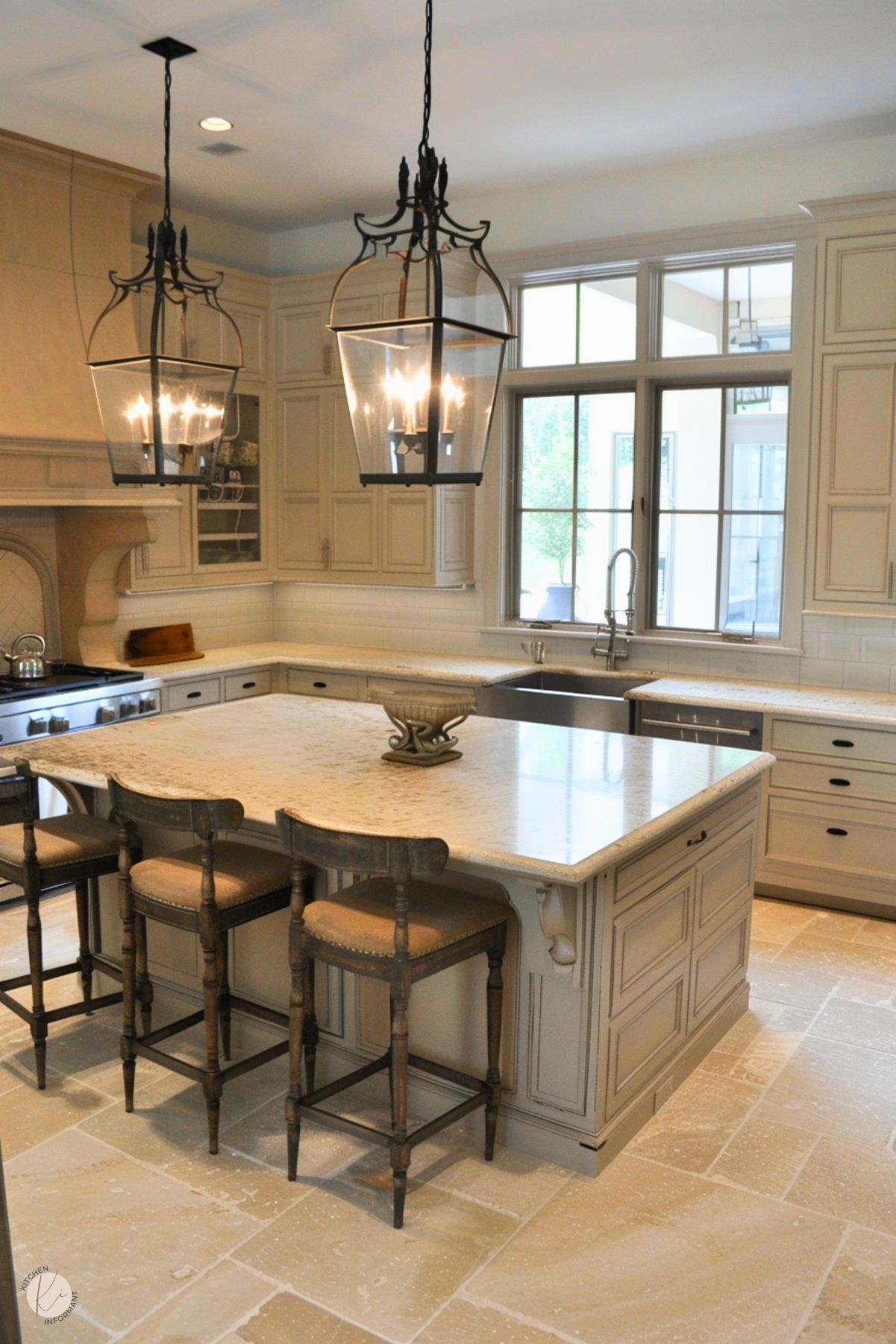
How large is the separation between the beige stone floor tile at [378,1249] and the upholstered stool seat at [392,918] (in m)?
0.62

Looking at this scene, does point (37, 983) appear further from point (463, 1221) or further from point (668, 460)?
point (668, 460)

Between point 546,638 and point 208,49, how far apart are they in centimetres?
312

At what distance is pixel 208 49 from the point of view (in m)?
3.82

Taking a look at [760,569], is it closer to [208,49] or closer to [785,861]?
[785,861]

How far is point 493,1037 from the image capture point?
9.27 ft

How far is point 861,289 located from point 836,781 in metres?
2.02

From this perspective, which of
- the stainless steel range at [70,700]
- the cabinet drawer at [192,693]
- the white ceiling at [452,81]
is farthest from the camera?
the cabinet drawer at [192,693]

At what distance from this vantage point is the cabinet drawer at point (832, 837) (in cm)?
452

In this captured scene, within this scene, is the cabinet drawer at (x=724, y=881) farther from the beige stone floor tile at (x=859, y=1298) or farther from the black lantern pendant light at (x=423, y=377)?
the black lantern pendant light at (x=423, y=377)

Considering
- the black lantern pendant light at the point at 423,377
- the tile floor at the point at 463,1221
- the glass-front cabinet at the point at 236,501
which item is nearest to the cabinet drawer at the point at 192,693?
the glass-front cabinet at the point at 236,501

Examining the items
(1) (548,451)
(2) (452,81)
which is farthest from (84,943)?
(1) (548,451)

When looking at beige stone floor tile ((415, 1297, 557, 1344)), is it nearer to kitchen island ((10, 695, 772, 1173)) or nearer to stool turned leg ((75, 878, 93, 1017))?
kitchen island ((10, 695, 772, 1173))

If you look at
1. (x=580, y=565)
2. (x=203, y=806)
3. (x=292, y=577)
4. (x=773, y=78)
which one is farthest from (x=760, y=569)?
(x=203, y=806)

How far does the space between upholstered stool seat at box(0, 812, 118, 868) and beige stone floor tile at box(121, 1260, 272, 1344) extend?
49.9 inches
